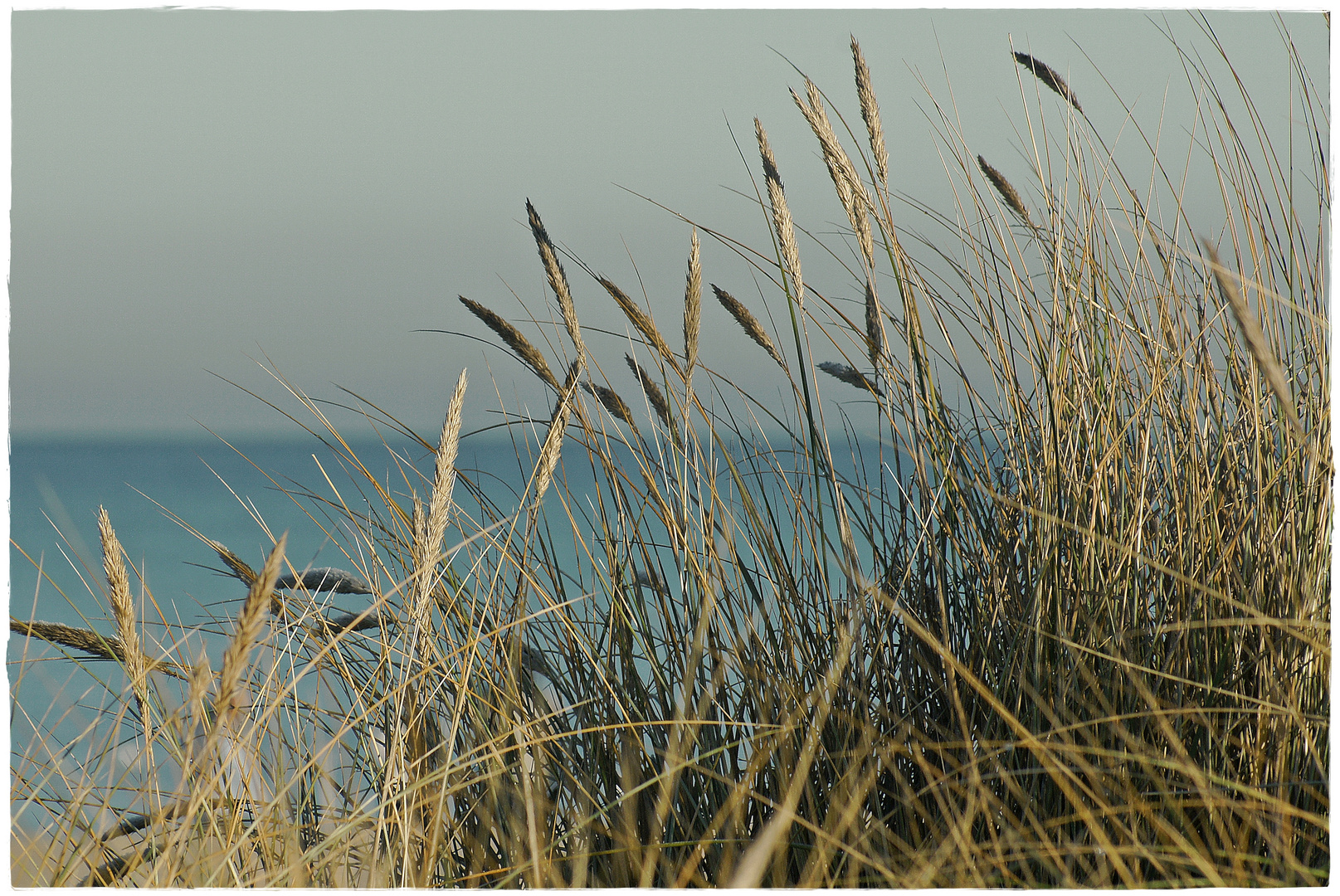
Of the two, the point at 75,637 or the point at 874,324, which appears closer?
the point at 75,637

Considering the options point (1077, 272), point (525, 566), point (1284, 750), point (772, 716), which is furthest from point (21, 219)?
point (1284, 750)

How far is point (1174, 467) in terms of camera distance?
1044 millimetres

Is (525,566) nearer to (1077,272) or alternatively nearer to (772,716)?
(772,716)

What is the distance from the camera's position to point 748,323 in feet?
3.55

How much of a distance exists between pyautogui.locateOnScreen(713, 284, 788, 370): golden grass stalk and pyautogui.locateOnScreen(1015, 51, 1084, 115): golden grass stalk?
0.49m

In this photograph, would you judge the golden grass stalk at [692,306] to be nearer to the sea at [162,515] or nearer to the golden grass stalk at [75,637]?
the sea at [162,515]

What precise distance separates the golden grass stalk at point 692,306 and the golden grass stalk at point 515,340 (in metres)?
0.16

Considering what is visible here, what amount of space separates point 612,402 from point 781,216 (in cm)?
32

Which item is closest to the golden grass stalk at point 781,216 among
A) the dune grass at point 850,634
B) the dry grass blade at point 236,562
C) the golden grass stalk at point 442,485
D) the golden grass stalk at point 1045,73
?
the dune grass at point 850,634

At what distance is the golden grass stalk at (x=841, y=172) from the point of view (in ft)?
3.30

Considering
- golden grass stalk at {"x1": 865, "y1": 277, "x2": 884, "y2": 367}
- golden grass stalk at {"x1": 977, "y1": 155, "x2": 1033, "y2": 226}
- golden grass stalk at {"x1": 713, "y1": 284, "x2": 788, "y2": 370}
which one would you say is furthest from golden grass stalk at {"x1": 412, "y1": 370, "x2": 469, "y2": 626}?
golden grass stalk at {"x1": 977, "y1": 155, "x2": 1033, "y2": 226}

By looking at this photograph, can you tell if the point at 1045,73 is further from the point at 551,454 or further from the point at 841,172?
the point at 551,454

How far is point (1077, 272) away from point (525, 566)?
84cm

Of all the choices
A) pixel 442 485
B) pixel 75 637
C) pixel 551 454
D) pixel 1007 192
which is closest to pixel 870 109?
pixel 1007 192
